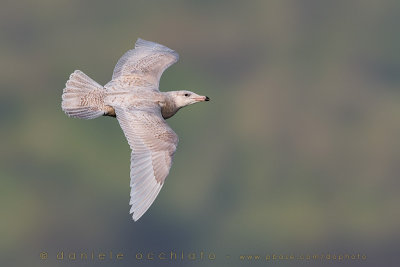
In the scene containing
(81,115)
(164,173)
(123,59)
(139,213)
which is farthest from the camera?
(123,59)

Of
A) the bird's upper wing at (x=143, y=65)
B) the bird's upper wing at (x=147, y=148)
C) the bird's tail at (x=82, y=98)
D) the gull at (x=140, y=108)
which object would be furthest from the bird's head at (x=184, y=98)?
the bird's tail at (x=82, y=98)

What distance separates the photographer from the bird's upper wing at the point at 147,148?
10.0 m

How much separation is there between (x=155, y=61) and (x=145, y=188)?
3.39 metres

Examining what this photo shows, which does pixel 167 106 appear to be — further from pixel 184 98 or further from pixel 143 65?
pixel 143 65

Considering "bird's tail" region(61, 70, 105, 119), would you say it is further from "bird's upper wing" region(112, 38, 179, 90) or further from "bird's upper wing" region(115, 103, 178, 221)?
"bird's upper wing" region(112, 38, 179, 90)

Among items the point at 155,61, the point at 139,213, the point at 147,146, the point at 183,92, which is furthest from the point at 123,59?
the point at 139,213

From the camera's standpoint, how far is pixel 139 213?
962 centimetres

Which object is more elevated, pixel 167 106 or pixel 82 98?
pixel 82 98

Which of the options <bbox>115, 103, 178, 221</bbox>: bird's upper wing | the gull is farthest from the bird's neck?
<bbox>115, 103, 178, 221</bbox>: bird's upper wing

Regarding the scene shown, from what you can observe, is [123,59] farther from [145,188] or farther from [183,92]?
→ [145,188]

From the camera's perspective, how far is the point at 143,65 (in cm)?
1266

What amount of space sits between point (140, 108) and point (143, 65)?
183 centimetres

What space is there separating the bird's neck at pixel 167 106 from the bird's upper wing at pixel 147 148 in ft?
1.77

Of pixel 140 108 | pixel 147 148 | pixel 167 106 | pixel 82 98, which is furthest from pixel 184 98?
pixel 147 148
